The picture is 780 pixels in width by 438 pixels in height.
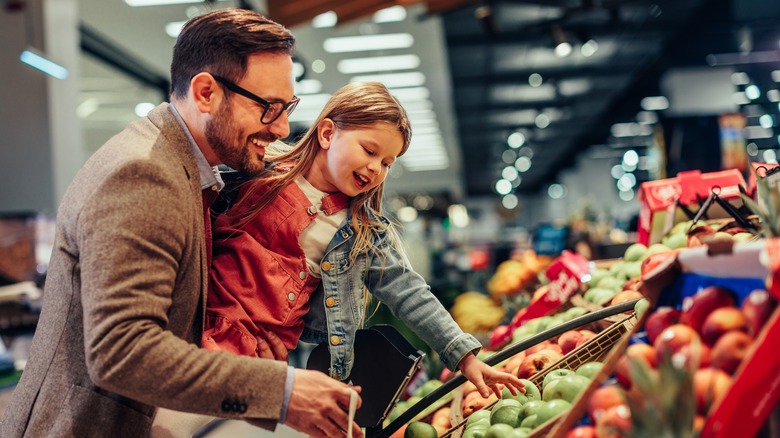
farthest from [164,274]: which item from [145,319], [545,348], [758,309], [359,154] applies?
[545,348]

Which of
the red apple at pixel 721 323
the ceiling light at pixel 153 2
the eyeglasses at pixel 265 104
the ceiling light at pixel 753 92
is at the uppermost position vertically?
the ceiling light at pixel 153 2

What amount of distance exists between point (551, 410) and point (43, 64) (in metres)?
6.12

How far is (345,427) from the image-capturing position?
1396mm

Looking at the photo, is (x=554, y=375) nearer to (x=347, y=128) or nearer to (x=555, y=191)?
(x=347, y=128)

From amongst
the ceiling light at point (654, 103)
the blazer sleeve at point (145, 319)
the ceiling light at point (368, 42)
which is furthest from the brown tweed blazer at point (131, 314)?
the ceiling light at point (654, 103)

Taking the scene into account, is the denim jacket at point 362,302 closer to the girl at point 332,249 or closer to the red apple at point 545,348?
the girl at point 332,249

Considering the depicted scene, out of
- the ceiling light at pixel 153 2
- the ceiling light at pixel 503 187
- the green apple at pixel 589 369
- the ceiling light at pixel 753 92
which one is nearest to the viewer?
the green apple at pixel 589 369

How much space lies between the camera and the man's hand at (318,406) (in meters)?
1.34

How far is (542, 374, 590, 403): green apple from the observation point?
1.61m

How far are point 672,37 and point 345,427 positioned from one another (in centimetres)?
1217

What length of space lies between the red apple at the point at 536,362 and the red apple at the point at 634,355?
2.50 feet

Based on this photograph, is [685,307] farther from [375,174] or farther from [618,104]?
[618,104]

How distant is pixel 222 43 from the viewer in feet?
4.99

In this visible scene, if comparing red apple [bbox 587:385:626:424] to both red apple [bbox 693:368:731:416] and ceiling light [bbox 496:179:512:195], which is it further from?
ceiling light [bbox 496:179:512:195]
